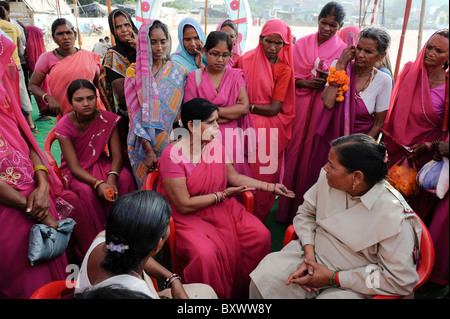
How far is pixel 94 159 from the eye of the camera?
297 cm

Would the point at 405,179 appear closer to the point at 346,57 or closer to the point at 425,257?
the point at 425,257

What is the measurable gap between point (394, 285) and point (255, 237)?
0.95 metres

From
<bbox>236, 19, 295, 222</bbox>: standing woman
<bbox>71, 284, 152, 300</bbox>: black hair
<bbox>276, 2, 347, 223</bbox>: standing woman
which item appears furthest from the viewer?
<bbox>276, 2, 347, 223</bbox>: standing woman

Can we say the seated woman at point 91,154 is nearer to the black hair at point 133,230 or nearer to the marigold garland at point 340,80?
the black hair at point 133,230

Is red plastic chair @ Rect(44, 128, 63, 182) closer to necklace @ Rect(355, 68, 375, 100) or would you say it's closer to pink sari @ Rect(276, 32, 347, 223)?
pink sari @ Rect(276, 32, 347, 223)

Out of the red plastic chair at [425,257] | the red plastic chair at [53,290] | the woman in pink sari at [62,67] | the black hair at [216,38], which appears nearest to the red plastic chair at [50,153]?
the woman in pink sari at [62,67]

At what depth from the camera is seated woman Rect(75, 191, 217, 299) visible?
4.88 feet

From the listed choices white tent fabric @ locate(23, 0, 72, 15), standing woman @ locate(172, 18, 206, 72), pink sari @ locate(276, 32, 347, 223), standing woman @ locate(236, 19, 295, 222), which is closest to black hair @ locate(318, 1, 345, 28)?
pink sari @ locate(276, 32, 347, 223)

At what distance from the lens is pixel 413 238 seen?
182cm

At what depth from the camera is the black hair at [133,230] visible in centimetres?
150

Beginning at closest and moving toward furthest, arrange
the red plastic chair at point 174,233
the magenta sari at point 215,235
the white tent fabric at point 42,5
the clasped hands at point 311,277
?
the clasped hands at point 311,277 < the magenta sari at point 215,235 < the red plastic chair at point 174,233 < the white tent fabric at point 42,5

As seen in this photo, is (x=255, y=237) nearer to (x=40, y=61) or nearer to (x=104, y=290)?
(x=104, y=290)

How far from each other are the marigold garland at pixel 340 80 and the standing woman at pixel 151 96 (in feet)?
4.23

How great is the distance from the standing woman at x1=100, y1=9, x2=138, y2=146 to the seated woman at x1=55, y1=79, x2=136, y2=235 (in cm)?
29
